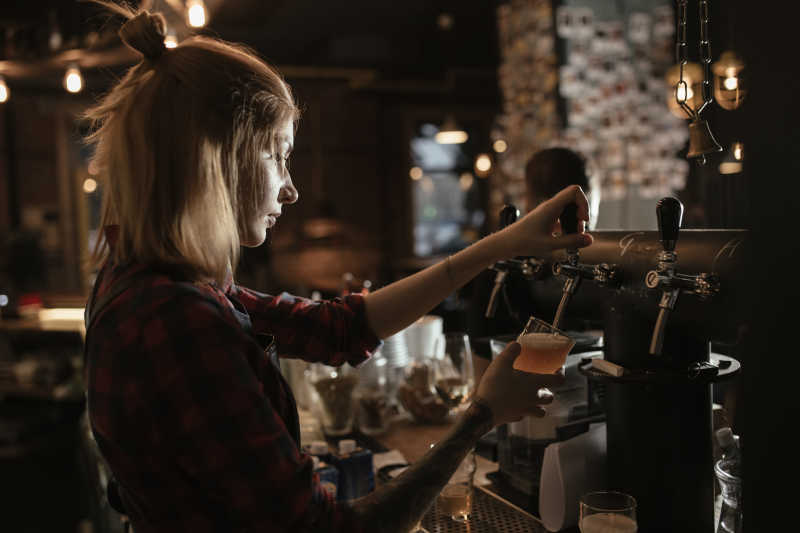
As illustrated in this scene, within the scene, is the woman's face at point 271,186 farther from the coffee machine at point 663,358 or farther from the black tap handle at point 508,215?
the black tap handle at point 508,215

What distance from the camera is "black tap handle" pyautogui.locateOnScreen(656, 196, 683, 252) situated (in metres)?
1.07

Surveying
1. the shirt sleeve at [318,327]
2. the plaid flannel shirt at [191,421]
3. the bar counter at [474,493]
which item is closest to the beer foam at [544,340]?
the bar counter at [474,493]

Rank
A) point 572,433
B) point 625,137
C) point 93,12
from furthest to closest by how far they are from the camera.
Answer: point 625,137
point 93,12
point 572,433

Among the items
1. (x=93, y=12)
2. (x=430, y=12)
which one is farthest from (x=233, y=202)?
(x=430, y=12)

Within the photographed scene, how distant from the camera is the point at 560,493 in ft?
4.27

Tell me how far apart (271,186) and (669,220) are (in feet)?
2.00

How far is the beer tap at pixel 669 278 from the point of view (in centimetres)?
105

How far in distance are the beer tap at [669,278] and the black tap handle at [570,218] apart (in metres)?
0.17

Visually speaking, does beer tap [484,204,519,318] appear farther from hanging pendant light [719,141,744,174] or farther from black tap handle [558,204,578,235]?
hanging pendant light [719,141,744,174]

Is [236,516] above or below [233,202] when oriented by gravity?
below

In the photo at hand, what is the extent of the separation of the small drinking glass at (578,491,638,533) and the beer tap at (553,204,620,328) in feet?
0.98

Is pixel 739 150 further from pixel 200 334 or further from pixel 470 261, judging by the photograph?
pixel 200 334

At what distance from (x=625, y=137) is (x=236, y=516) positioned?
4.95 m

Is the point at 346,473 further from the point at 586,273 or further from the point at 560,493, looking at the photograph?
the point at 586,273
